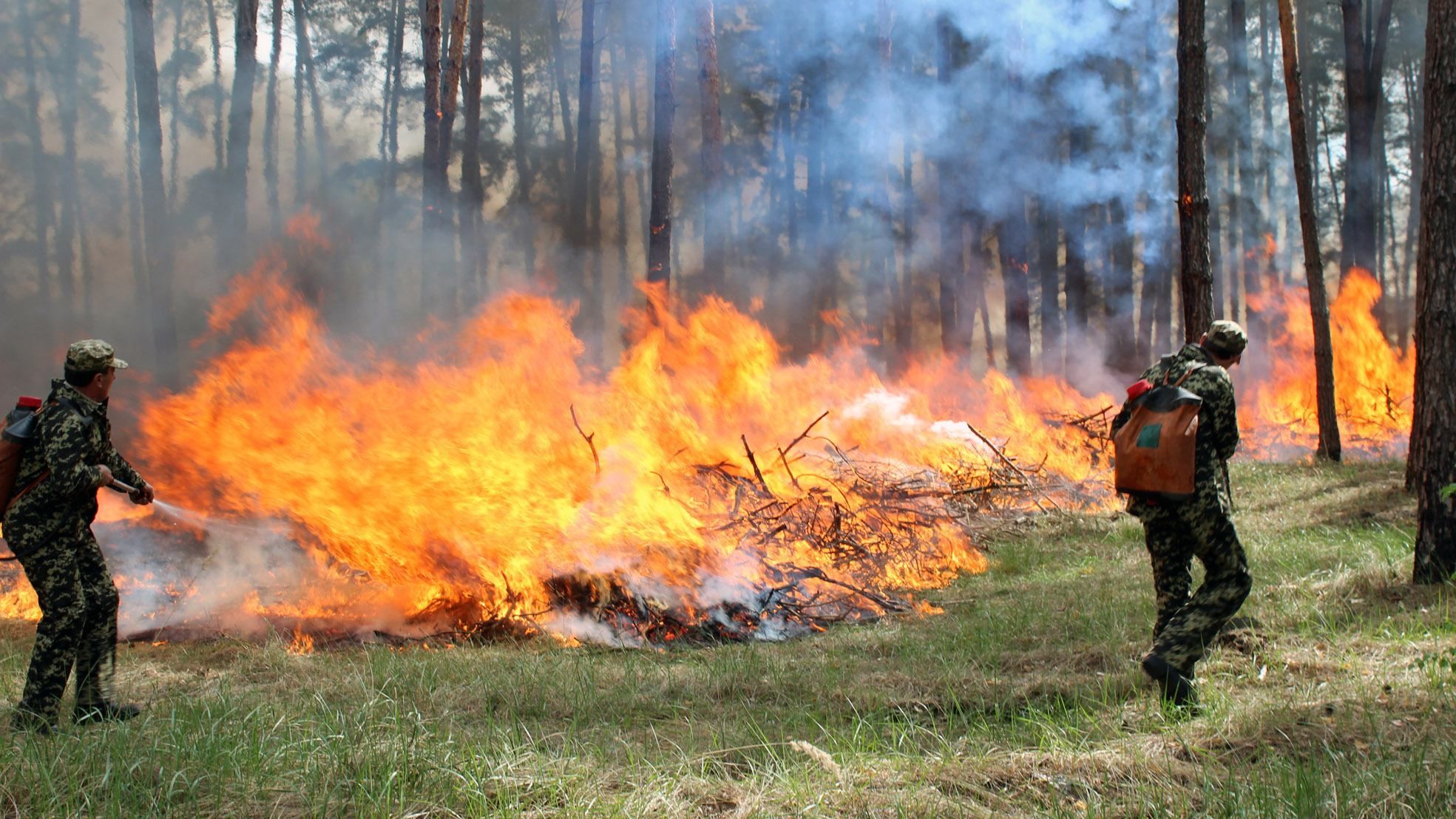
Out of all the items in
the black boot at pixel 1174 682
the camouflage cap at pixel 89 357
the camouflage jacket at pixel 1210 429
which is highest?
the camouflage cap at pixel 89 357

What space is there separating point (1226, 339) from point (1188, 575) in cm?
113

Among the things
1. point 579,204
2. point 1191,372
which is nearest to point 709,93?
point 1191,372

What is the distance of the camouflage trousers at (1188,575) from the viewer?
4070mm

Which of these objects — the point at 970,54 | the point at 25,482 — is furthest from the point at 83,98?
the point at 25,482

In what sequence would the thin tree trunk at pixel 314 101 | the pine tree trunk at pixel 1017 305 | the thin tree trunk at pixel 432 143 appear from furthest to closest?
the thin tree trunk at pixel 314 101 < the pine tree trunk at pixel 1017 305 < the thin tree trunk at pixel 432 143

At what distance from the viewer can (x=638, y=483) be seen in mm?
8750

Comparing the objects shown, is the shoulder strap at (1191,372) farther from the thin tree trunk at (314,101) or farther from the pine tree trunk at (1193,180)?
the thin tree trunk at (314,101)

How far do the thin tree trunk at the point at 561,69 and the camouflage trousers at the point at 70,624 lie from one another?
90.2 feet

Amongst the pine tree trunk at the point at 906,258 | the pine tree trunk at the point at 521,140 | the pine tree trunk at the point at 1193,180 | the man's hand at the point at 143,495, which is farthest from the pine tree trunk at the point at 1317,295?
the pine tree trunk at the point at 521,140

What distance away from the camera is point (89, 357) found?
457 centimetres

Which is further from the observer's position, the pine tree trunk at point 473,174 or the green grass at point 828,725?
the pine tree trunk at point 473,174

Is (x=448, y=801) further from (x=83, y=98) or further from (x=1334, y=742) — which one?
(x=83, y=98)

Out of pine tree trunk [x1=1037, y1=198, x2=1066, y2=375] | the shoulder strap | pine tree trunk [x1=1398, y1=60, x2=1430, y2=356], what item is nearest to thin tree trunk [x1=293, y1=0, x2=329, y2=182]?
pine tree trunk [x1=1037, y1=198, x2=1066, y2=375]

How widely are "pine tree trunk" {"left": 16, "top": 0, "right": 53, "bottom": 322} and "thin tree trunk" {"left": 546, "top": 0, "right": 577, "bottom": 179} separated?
14.2 m
